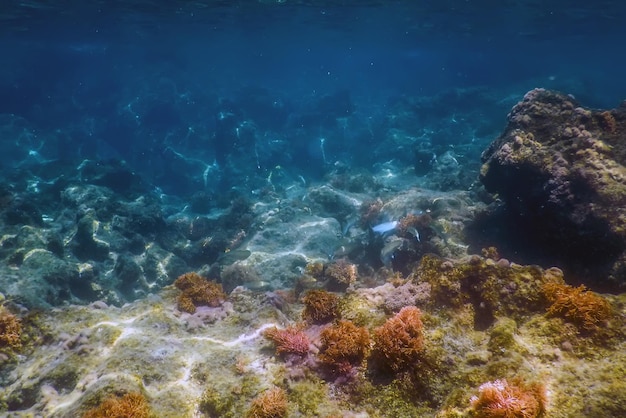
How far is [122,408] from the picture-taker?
356 cm

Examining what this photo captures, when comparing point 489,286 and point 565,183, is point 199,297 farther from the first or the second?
point 565,183

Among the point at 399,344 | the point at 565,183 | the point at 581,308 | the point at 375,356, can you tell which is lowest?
the point at 375,356

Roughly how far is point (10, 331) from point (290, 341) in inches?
162

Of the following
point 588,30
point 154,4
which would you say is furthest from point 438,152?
point 588,30

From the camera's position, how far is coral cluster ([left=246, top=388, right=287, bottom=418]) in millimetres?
3578

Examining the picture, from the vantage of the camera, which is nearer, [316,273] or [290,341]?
[290,341]

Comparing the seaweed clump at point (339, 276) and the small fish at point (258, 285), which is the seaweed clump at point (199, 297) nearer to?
the seaweed clump at point (339, 276)

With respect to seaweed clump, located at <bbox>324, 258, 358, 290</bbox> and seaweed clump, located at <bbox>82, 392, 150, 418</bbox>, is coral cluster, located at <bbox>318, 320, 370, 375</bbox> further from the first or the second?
seaweed clump, located at <bbox>324, 258, 358, 290</bbox>

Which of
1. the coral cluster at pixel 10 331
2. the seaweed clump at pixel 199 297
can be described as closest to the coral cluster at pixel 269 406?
the seaweed clump at pixel 199 297

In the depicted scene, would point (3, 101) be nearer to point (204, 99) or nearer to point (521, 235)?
point (204, 99)

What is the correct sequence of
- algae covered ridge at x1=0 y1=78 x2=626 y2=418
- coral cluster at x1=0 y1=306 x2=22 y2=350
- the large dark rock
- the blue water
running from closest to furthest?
algae covered ridge at x1=0 y1=78 x2=626 y2=418 < coral cluster at x1=0 y1=306 x2=22 y2=350 < the large dark rock < the blue water

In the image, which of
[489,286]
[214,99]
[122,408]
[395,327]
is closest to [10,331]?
[122,408]

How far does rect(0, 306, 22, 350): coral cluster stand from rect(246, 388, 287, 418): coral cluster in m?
3.83

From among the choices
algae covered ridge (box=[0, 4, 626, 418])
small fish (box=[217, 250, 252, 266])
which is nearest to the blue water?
algae covered ridge (box=[0, 4, 626, 418])
